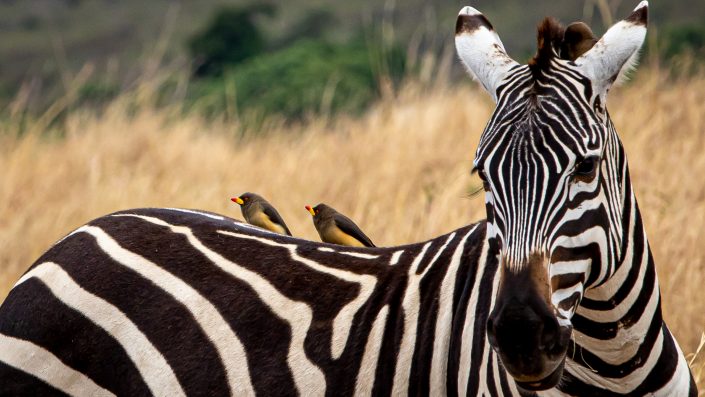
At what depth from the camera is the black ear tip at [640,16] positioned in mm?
3023

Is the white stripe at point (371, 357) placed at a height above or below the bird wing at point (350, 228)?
below

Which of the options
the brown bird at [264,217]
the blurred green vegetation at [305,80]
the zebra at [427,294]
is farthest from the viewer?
the blurred green vegetation at [305,80]

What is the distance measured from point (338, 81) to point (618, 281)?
1373 cm

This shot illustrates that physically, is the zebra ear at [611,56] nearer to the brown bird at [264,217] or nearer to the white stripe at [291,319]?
Result: the white stripe at [291,319]

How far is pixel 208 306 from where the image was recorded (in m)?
3.73

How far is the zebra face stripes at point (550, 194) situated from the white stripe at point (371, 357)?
631 mm

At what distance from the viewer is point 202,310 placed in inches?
147

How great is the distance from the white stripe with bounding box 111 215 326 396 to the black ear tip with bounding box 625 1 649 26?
4.44 ft

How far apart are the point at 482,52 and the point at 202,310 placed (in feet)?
4.20

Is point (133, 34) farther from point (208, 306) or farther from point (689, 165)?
point (208, 306)

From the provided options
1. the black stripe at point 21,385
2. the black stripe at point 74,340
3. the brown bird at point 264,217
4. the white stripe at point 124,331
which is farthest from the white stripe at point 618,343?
the brown bird at point 264,217

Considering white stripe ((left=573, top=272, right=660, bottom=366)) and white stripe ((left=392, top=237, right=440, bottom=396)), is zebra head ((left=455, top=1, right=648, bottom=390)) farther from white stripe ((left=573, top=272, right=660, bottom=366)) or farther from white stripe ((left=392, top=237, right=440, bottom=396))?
white stripe ((left=392, top=237, right=440, bottom=396))

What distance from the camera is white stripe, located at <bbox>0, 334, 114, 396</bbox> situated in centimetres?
371

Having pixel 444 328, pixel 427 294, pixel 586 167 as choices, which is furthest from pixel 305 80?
pixel 586 167
